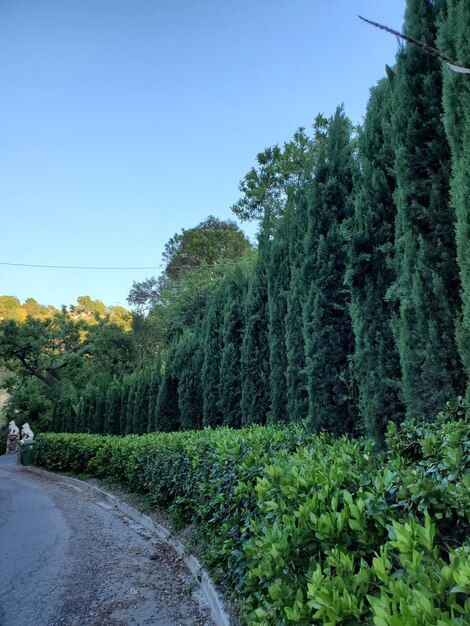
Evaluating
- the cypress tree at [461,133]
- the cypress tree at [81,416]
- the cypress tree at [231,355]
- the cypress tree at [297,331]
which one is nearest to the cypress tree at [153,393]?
the cypress tree at [231,355]

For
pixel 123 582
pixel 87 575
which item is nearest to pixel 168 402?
pixel 87 575

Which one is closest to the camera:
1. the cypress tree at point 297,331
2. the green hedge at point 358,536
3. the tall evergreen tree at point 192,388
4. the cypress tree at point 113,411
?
the green hedge at point 358,536

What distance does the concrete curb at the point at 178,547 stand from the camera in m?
3.25

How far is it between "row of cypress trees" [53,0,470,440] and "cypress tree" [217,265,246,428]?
0.85 metres

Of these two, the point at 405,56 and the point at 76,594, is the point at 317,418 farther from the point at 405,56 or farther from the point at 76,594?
the point at 405,56

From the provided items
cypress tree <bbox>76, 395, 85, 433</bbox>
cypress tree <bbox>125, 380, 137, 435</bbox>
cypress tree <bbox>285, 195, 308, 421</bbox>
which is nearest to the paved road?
cypress tree <bbox>285, 195, 308, 421</bbox>

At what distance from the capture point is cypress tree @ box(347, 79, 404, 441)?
4844 mm

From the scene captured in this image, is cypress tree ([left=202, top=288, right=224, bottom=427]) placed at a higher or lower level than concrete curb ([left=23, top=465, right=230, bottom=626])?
higher

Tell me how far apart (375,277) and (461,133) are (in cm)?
199

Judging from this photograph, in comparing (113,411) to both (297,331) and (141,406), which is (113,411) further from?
(297,331)

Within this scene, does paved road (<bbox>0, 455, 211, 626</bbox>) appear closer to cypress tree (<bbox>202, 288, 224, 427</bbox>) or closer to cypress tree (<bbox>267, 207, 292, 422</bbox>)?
cypress tree (<bbox>267, 207, 292, 422</bbox>)

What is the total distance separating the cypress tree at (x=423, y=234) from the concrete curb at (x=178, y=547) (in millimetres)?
2467

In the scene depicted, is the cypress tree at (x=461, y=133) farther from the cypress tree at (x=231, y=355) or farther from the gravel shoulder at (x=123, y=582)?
the cypress tree at (x=231, y=355)

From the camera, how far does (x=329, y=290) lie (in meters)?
6.49
